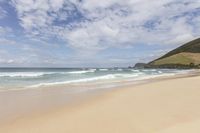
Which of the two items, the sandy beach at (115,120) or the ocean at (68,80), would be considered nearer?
the sandy beach at (115,120)

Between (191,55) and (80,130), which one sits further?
(191,55)

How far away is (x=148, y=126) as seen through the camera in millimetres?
5316

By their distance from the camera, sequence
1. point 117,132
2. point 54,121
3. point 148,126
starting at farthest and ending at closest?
point 54,121
point 148,126
point 117,132

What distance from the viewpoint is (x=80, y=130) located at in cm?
506

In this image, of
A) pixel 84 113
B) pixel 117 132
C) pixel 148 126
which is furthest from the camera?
pixel 84 113

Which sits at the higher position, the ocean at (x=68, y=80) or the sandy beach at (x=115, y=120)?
the ocean at (x=68, y=80)

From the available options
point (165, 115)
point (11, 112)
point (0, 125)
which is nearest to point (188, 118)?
point (165, 115)

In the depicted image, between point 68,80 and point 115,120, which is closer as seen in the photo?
point 115,120

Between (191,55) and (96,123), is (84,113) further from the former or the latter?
(191,55)

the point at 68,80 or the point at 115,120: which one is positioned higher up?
the point at 68,80

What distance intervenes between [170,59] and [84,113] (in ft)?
405

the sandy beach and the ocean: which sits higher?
the ocean

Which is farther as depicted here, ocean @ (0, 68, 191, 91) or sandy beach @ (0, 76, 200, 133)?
ocean @ (0, 68, 191, 91)

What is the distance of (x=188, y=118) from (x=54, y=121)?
3.13 meters
